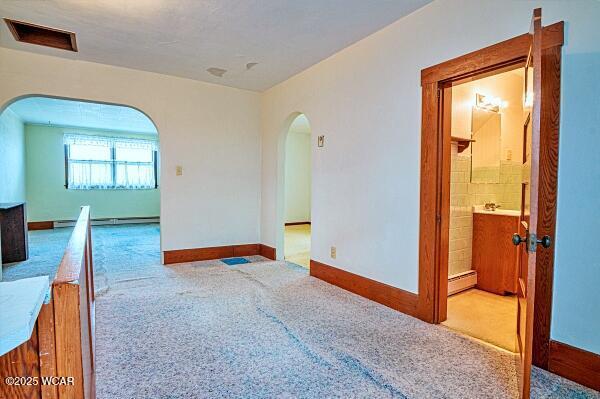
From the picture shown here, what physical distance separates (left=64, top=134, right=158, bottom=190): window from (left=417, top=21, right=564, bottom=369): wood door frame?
8.00m

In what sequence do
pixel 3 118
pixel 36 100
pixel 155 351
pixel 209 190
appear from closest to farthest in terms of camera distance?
pixel 155 351, pixel 209 190, pixel 36 100, pixel 3 118

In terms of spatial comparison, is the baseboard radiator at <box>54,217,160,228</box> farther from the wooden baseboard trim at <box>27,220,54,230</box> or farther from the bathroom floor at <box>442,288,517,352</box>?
the bathroom floor at <box>442,288,517,352</box>

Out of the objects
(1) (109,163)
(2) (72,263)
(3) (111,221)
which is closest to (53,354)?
(2) (72,263)

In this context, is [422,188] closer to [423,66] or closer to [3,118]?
[423,66]

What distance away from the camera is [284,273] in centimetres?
394

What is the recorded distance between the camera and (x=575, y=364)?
177 centimetres

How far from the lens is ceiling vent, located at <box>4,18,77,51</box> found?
292cm

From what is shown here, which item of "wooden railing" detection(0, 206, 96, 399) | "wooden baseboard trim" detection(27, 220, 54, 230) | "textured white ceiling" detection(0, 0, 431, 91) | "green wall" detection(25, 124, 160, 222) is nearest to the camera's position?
"wooden railing" detection(0, 206, 96, 399)

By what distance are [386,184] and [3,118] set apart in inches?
264

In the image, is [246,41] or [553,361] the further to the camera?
[246,41]

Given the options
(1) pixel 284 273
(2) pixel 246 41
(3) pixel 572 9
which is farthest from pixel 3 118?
(3) pixel 572 9

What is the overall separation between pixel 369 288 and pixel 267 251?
6.79ft

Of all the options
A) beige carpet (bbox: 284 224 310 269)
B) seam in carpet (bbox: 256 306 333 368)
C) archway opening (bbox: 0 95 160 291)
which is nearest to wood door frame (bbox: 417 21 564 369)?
seam in carpet (bbox: 256 306 333 368)

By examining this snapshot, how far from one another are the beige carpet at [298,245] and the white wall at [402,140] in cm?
42
